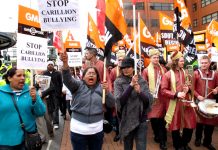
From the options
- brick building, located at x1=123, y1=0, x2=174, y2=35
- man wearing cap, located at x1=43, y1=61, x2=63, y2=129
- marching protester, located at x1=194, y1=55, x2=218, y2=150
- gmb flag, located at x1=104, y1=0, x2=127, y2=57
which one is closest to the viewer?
gmb flag, located at x1=104, y1=0, x2=127, y2=57

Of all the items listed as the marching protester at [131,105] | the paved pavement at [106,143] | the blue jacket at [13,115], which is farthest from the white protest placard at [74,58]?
the blue jacket at [13,115]

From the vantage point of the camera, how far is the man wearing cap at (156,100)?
8.17 meters

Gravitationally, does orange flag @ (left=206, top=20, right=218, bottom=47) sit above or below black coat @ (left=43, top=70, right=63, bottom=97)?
above

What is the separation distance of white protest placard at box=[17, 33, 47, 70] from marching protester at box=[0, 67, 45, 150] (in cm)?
15

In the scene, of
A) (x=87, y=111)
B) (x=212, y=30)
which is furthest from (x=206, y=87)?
(x=212, y=30)

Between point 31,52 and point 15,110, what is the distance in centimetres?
82

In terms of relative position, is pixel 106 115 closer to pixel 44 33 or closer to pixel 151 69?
pixel 151 69

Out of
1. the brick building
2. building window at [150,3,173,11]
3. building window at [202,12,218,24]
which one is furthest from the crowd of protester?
building window at [150,3,173,11]

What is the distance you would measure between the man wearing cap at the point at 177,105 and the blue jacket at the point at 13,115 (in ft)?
10.8

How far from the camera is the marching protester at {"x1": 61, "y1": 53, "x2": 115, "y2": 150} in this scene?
507cm

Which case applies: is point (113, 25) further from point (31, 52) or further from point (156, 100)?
point (156, 100)

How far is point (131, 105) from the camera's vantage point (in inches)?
224

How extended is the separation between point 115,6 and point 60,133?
5.11 metres

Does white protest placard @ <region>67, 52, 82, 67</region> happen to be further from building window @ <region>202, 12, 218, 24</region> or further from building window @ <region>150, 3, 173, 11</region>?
building window @ <region>150, 3, 173, 11</region>
